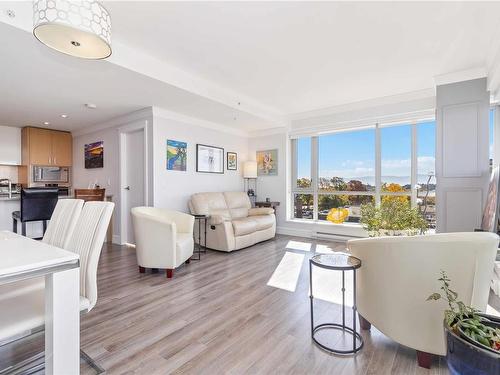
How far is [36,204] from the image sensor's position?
3.86m

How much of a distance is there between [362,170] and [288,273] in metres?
2.74

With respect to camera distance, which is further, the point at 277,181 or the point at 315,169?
the point at 277,181

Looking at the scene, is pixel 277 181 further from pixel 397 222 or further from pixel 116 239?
pixel 116 239

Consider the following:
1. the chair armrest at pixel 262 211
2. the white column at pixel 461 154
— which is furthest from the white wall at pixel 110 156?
the white column at pixel 461 154

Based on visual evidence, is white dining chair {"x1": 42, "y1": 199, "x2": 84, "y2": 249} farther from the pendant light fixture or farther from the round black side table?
the round black side table

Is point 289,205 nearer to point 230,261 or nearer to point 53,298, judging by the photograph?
point 230,261

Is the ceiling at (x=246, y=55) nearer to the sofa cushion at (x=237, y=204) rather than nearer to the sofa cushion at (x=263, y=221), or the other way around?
the sofa cushion at (x=237, y=204)

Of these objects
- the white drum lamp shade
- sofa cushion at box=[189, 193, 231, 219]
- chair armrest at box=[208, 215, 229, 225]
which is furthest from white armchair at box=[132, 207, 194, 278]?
the white drum lamp shade

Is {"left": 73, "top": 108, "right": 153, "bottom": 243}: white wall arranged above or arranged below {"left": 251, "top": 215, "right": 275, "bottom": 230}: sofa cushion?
above

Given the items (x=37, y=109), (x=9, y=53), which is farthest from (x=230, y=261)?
(x=37, y=109)

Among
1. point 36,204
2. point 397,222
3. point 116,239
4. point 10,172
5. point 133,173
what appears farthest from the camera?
point 10,172

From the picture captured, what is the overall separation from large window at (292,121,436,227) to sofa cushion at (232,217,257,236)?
1.57 m

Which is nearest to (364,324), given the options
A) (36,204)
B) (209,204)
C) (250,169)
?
(209,204)

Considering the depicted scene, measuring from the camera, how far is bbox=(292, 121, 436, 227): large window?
13.9 feet
